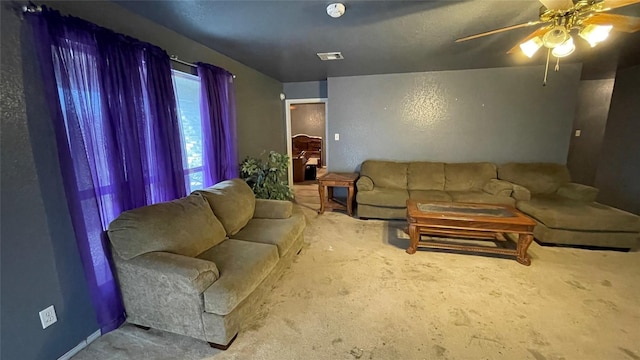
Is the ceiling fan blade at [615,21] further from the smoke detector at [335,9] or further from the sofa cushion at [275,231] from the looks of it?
the sofa cushion at [275,231]

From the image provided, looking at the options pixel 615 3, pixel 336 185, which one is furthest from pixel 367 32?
pixel 336 185

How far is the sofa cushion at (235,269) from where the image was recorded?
1.67 meters

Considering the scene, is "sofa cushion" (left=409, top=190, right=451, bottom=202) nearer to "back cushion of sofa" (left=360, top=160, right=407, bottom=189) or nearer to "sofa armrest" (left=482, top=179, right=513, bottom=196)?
"back cushion of sofa" (left=360, top=160, right=407, bottom=189)

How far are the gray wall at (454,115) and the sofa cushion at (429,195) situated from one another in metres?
0.87

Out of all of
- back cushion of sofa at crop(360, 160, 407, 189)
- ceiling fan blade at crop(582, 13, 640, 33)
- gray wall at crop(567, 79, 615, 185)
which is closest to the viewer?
ceiling fan blade at crop(582, 13, 640, 33)

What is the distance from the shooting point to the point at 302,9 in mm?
2096

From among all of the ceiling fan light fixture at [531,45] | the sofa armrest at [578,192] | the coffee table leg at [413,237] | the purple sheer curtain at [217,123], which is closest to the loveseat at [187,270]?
the purple sheer curtain at [217,123]

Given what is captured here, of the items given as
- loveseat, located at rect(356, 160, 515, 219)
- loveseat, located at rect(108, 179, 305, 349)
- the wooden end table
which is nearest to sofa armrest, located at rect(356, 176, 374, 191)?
loveseat, located at rect(356, 160, 515, 219)

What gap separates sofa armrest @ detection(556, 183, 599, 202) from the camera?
3529 millimetres

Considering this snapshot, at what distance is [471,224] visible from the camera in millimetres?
2803

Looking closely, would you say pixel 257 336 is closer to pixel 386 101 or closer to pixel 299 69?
pixel 299 69

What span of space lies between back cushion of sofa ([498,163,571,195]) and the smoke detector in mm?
3618

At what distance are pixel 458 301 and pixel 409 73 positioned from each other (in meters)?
3.66

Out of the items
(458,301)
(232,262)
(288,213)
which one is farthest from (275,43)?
(458,301)
